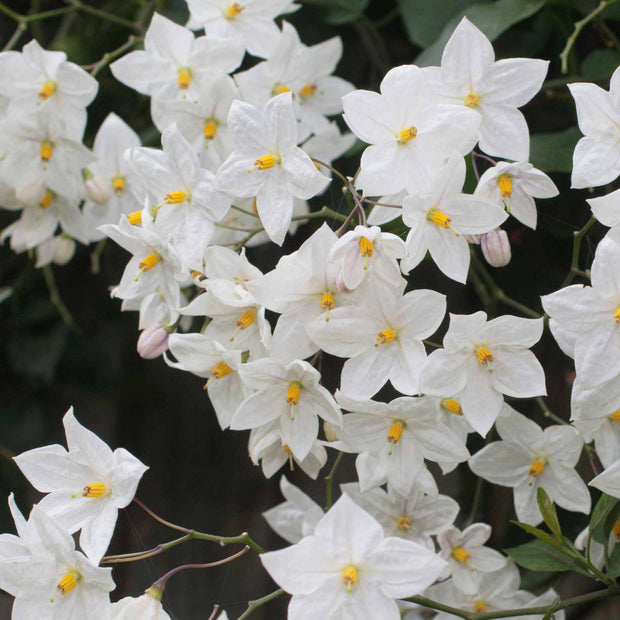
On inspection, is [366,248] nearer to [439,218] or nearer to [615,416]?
[439,218]

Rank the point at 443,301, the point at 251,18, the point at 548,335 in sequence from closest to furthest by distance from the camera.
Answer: the point at 443,301
the point at 251,18
the point at 548,335

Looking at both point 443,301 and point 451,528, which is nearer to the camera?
point 443,301

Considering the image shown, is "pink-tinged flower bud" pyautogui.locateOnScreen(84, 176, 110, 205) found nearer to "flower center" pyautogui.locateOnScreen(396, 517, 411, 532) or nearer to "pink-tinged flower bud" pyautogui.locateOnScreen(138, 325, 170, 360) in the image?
"pink-tinged flower bud" pyautogui.locateOnScreen(138, 325, 170, 360)

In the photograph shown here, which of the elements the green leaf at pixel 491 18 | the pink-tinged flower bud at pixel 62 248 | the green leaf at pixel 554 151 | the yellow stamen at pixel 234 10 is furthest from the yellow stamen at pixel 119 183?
the green leaf at pixel 554 151

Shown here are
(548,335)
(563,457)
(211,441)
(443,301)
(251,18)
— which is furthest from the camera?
(211,441)

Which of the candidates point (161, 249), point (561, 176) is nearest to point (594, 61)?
point (561, 176)

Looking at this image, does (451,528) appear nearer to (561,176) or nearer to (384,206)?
(384,206)

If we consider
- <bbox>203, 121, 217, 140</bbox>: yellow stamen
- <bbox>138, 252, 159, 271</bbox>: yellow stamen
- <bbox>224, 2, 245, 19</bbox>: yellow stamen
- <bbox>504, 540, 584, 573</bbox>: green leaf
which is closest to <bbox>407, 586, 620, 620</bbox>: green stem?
<bbox>504, 540, 584, 573</bbox>: green leaf

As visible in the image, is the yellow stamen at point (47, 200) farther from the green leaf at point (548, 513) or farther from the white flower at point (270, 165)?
the green leaf at point (548, 513)
